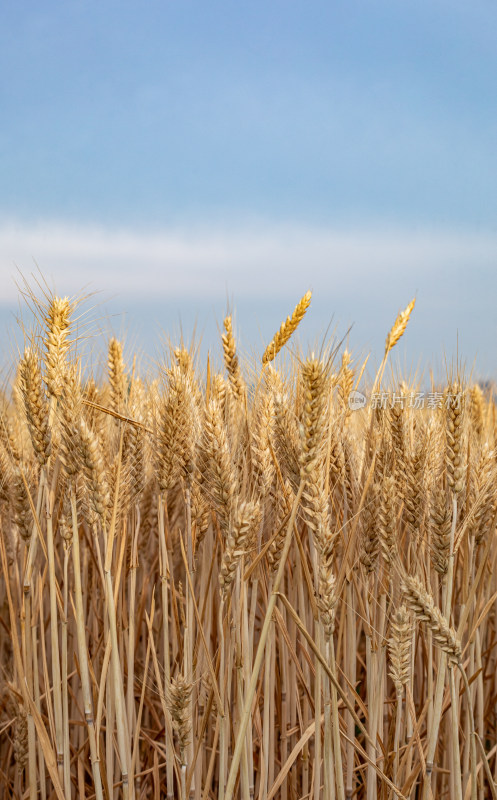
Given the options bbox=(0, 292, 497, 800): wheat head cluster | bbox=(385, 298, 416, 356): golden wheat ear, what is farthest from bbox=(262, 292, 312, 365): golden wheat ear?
bbox=(385, 298, 416, 356): golden wheat ear

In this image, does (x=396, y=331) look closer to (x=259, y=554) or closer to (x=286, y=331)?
(x=286, y=331)

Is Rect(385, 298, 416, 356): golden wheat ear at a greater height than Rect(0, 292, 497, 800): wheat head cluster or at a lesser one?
greater

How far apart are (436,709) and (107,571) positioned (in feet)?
2.97

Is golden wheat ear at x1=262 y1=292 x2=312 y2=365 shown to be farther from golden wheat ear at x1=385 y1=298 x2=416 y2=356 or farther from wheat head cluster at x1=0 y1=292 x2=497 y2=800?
golden wheat ear at x1=385 y1=298 x2=416 y2=356

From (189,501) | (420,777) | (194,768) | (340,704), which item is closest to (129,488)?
(189,501)

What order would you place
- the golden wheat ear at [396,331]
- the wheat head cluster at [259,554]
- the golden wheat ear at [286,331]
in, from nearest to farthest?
the wheat head cluster at [259,554] → the golden wheat ear at [286,331] → the golden wheat ear at [396,331]

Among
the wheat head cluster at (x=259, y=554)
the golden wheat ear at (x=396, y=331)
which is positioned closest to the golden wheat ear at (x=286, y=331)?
the wheat head cluster at (x=259, y=554)

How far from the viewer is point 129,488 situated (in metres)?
2.03

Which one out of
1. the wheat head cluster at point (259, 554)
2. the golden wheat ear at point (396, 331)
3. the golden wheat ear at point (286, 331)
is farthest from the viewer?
the golden wheat ear at point (396, 331)

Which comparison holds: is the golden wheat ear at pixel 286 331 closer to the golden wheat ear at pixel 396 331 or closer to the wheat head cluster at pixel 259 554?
the wheat head cluster at pixel 259 554

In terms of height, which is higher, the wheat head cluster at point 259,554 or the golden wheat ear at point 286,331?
the golden wheat ear at point 286,331

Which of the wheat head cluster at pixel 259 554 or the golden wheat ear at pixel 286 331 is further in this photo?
the golden wheat ear at pixel 286 331

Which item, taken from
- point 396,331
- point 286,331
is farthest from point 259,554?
point 396,331

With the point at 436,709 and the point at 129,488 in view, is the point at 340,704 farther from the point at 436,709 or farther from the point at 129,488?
the point at 129,488
